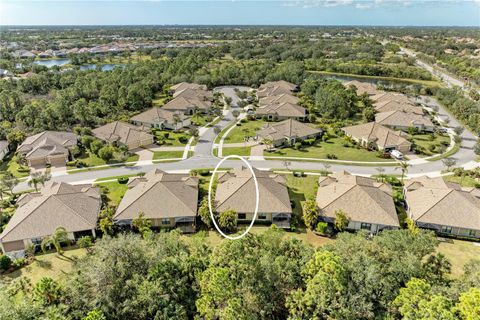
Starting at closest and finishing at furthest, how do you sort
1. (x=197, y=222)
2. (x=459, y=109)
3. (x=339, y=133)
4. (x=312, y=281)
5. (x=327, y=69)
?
(x=312, y=281), (x=197, y=222), (x=339, y=133), (x=459, y=109), (x=327, y=69)

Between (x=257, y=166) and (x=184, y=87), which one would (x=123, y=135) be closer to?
(x=257, y=166)

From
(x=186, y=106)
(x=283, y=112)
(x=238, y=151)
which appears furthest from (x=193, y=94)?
(x=238, y=151)

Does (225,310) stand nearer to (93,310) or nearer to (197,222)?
(93,310)

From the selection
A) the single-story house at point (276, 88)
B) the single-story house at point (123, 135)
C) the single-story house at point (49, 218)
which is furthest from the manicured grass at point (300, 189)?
the single-story house at point (276, 88)

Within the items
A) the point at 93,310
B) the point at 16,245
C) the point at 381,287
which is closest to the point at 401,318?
the point at 381,287

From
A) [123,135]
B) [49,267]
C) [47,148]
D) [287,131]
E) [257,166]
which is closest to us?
[49,267]

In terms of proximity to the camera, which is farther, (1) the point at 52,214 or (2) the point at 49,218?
(1) the point at 52,214
